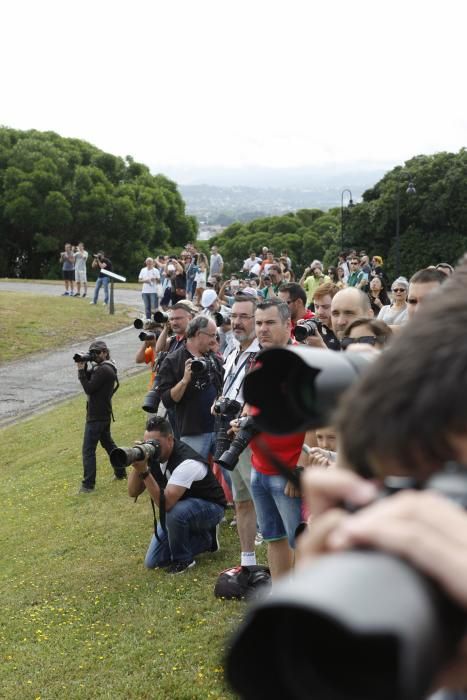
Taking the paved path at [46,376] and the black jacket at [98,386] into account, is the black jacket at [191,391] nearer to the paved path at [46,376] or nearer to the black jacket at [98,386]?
the black jacket at [98,386]

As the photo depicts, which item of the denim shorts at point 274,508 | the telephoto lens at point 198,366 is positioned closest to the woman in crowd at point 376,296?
the telephoto lens at point 198,366

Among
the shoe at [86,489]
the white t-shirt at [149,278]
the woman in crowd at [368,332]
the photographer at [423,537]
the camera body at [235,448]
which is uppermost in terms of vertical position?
the photographer at [423,537]

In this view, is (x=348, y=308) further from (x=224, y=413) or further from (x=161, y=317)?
(x=161, y=317)

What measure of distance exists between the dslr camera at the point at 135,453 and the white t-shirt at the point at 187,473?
0.31m

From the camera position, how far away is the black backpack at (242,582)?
6980 millimetres

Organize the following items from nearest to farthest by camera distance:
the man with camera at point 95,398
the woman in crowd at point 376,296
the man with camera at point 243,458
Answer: the man with camera at point 243,458 < the man with camera at point 95,398 < the woman in crowd at point 376,296

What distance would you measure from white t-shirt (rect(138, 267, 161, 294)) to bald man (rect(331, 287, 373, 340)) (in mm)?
17707

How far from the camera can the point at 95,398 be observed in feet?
37.5

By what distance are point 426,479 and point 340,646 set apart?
26cm

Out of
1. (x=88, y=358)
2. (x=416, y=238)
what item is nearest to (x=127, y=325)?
(x=88, y=358)

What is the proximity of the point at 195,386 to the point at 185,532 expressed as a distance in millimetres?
1330

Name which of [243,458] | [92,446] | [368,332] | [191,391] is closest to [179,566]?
[243,458]

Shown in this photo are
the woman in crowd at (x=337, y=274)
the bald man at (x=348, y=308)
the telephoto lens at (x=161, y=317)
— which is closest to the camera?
the bald man at (x=348, y=308)

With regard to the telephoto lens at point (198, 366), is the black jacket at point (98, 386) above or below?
below
